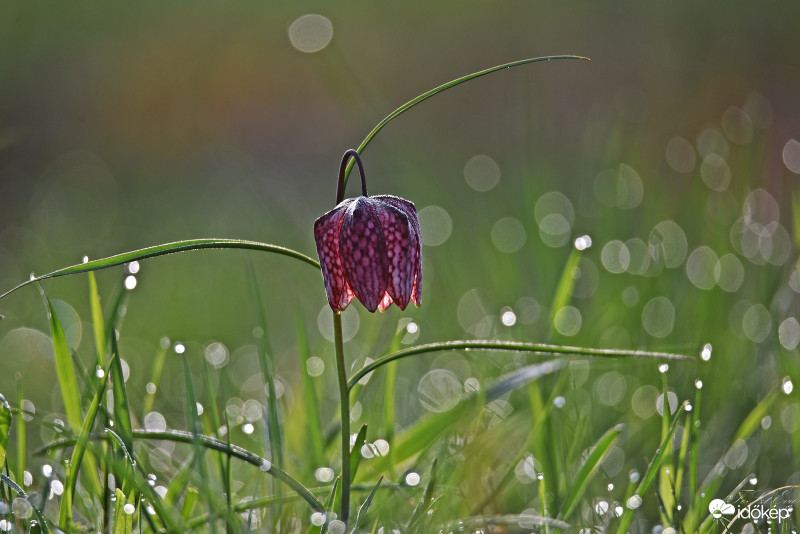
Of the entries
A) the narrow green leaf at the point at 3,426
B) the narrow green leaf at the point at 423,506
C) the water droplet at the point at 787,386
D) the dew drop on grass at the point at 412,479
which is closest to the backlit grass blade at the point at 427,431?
the dew drop on grass at the point at 412,479

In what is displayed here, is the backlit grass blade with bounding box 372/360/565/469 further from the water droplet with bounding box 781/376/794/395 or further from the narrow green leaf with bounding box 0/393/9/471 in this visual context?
the narrow green leaf with bounding box 0/393/9/471

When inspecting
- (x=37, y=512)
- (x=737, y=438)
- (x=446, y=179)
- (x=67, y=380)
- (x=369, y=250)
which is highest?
(x=446, y=179)

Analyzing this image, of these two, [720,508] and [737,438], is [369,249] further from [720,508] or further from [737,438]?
[737,438]

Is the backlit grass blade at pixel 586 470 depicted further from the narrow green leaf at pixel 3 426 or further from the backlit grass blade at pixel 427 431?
the narrow green leaf at pixel 3 426

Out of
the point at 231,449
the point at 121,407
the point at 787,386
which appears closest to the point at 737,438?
the point at 787,386

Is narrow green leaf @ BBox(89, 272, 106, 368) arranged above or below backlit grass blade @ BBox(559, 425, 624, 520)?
above

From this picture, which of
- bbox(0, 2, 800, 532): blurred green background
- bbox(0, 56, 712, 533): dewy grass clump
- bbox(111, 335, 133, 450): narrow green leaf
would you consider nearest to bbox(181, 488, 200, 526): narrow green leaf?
bbox(0, 56, 712, 533): dewy grass clump
